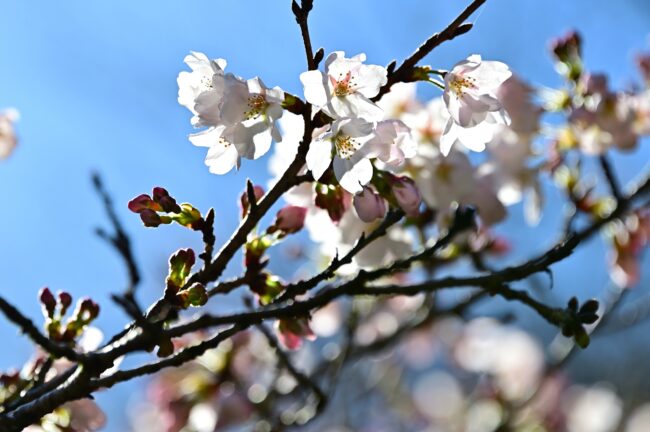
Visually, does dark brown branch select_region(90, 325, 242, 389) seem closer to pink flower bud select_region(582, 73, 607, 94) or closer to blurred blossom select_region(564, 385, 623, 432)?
pink flower bud select_region(582, 73, 607, 94)

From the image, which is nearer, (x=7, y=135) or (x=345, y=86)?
(x=345, y=86)

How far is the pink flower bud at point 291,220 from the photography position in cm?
122

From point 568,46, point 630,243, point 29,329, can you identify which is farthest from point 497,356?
point 29,329

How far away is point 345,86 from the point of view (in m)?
0.98

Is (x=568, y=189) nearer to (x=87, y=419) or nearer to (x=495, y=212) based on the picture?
(x=495, y=212)

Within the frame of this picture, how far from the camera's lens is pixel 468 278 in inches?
44.9

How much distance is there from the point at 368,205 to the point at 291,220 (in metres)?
0.15

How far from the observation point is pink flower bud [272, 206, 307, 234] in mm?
1218

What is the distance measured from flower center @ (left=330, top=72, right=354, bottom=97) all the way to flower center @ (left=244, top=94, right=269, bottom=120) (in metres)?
0.09

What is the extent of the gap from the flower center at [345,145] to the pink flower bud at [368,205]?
0.11 metres

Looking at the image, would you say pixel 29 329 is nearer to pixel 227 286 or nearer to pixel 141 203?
pixel 141 203

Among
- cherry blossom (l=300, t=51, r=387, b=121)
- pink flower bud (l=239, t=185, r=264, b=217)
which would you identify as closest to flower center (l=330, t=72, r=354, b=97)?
cherry blossom (l=300, t=51, r=387, b=121)

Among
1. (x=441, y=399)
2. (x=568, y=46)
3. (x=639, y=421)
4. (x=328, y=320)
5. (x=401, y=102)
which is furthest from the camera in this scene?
(x=441, y=399)

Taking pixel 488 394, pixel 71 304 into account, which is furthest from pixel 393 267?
pixel 488 394
